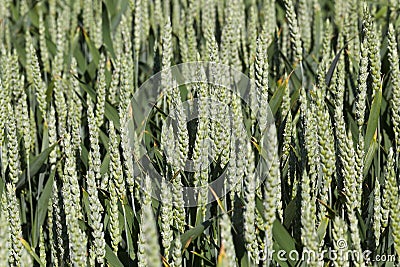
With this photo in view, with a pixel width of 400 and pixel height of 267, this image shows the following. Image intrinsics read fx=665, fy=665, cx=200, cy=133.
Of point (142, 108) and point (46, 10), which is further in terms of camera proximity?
point (46, 10)

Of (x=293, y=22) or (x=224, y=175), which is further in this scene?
(x=293, y=22)

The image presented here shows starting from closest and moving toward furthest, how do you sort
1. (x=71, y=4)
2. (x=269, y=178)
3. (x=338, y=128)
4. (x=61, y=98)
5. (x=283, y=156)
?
(x=269, y=178)
(x=338, y=128)
(x=283, y=156)
(x=61, y=98)
(x=71, y=4)

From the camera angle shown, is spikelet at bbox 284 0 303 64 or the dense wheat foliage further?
spikelet at bbox 284 0 303 64

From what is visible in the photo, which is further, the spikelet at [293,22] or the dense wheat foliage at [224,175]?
the spikelet at [293,22]

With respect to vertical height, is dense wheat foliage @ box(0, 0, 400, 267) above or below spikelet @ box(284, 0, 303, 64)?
below

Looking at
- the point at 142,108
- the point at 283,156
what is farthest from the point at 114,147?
the point at 142,108

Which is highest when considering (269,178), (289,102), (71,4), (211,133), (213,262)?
(71,4)

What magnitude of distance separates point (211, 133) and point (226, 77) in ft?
0.91

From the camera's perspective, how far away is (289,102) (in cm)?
170

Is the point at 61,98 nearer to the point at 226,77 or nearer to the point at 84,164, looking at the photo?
the point at 84,164

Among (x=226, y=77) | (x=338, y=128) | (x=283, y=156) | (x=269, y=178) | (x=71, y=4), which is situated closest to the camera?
(x=269, y=178)

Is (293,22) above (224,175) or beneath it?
above

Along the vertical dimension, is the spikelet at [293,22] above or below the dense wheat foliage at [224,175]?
above

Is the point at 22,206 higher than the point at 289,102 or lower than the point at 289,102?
lower
